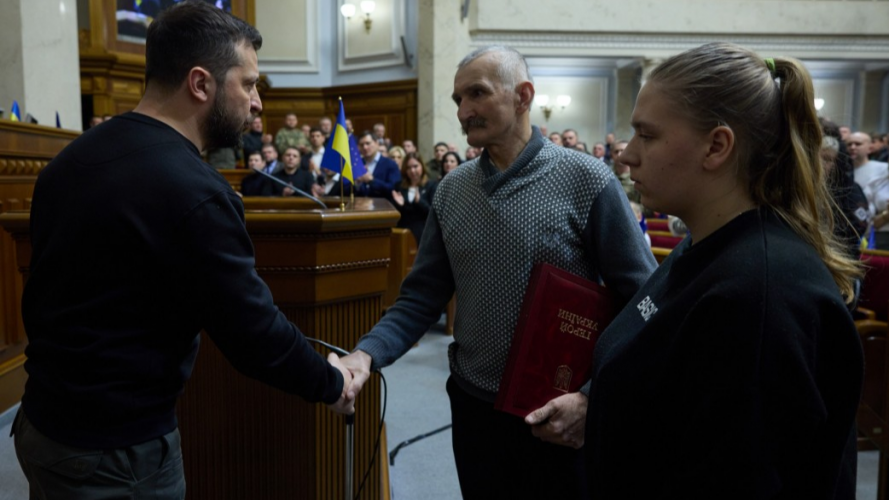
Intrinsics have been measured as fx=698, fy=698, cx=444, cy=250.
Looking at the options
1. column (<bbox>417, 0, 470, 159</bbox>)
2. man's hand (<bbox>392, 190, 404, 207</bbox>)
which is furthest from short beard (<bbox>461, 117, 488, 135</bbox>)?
column (<bbox>417, 0, 470, 159</bbox>)

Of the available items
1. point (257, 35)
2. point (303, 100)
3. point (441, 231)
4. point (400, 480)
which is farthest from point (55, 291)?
point (303, 100)

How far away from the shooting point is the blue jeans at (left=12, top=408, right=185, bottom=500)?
4.00 ft

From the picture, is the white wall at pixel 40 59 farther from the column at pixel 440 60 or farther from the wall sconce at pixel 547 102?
the wall sconce at pixel 547 102

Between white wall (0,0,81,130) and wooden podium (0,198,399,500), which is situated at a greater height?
white wall (0,0,81,130)

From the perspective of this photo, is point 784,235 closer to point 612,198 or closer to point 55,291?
point 612,198

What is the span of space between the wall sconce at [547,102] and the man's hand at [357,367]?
1062 centimetres

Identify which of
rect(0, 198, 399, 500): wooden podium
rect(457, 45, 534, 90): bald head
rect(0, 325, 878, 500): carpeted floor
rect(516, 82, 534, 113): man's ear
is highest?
rect(457, 45, 534, 90): bald head

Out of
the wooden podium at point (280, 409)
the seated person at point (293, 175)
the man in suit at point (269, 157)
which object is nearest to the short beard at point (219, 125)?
the wooden podium at point (280, 409)

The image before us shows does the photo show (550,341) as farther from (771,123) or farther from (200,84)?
(200,84)

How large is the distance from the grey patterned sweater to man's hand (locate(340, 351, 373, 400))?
25 millimetres

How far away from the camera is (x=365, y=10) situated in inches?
438

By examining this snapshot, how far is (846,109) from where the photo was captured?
1195 centimetres

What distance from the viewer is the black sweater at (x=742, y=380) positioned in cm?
82

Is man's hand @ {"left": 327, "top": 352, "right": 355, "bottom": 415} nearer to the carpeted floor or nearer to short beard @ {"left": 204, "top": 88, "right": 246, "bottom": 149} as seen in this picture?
short beard @ {"left": 204, "top": 88, "right": 246, "bottom": 149}
